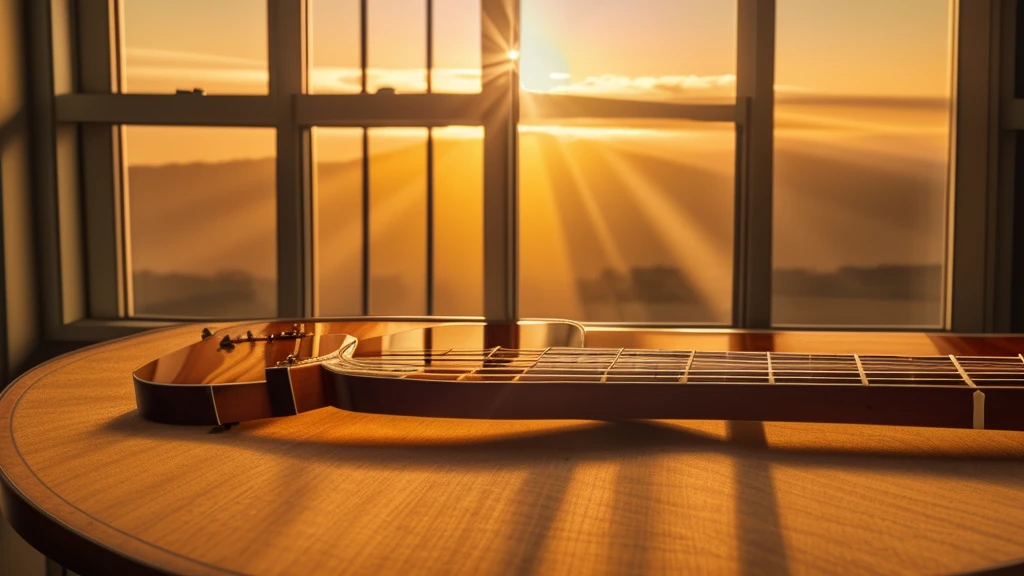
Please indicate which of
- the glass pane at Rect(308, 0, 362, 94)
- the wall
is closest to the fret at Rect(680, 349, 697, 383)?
the glass pane at Rect(308, 0, 362, 94)

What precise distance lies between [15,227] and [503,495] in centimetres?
199

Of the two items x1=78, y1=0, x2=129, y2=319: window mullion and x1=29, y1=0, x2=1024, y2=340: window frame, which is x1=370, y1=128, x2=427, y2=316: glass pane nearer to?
x1=29, y1=0, x2=1024, y2=340: window frame

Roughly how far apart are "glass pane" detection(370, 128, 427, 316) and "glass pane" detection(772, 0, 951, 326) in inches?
37.8

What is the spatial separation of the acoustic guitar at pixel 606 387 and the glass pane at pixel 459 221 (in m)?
Answer: 1.15

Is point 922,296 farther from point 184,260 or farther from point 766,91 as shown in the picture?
point 184,260

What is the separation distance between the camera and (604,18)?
212cm

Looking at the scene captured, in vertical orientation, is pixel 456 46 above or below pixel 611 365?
above

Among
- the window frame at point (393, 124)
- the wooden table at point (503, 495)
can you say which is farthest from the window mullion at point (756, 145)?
the wooden table at point (503, 495)

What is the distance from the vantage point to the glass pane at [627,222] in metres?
2.15

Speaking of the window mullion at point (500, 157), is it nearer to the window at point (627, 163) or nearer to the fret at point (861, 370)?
the window at point (627, 163)

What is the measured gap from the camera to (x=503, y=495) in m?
0.64

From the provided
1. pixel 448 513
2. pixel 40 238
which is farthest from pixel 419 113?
pixel 448 513

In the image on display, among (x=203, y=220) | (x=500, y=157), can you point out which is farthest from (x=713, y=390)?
(x=203, y=220)

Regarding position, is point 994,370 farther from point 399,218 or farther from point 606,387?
point 399,218
